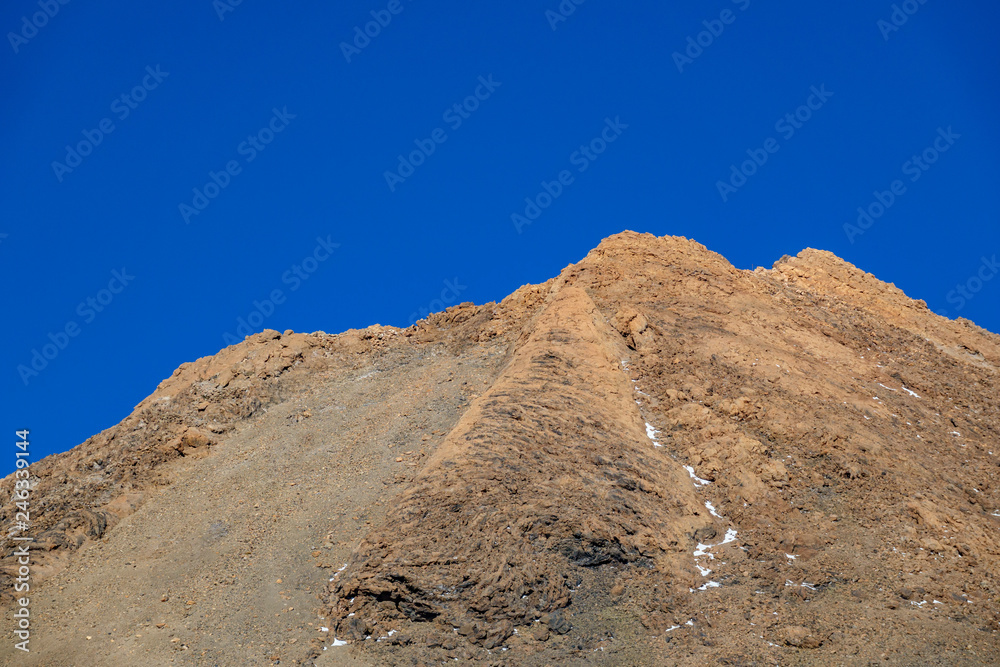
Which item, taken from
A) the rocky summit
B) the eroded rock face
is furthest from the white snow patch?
the eroded rock face

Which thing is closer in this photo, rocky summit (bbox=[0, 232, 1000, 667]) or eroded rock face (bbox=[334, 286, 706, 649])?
rocky summit (bbox=[0, 232, 1000, 667])

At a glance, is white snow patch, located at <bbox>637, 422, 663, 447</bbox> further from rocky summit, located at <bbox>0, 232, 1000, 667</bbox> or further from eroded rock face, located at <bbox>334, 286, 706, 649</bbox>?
eroded rock face, located at <bbox>334, 286, 706, 649</bbox>

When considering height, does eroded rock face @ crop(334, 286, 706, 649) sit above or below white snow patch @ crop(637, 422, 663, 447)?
below

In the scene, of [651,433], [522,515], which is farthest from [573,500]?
[651,433]

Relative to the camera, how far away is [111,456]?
29.2m

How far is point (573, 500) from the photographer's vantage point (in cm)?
2225

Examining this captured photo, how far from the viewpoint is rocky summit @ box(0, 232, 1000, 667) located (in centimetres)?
1995

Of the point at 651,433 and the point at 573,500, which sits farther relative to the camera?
the point at 651,433

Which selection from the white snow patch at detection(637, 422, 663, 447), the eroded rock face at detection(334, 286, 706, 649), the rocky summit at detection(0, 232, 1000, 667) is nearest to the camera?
the rocky summit at detection(0, 232, 1000, 667)

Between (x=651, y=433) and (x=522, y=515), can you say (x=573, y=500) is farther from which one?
(x=651, y=433)

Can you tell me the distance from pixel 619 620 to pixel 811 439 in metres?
9.10

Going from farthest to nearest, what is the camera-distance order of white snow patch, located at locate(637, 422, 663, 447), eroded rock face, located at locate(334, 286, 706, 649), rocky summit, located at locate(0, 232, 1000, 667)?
white snow patch, located at locate(637, 422, 663, 447)
eroded rock face, located at locate(334, 286, 706, 649)
rocky summit, located at locate(0, 232, 1000, 667)

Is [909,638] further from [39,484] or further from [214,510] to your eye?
[39,484]

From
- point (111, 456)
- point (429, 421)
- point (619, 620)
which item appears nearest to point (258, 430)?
point (111, 456)
